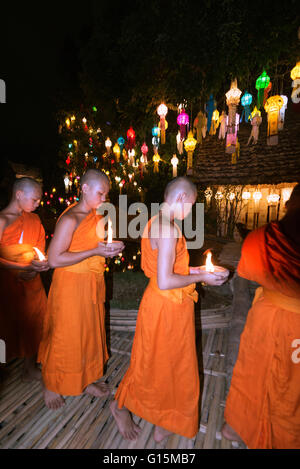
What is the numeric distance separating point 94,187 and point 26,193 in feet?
3.01

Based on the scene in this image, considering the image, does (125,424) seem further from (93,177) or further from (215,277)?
(93,177)

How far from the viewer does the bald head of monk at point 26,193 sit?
2488mm

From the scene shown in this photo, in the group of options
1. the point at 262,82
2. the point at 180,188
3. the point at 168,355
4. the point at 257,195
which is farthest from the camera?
the point at 257,195

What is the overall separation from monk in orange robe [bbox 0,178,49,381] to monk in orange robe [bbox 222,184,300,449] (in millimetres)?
2282

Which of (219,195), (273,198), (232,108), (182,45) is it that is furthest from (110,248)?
(219,195)

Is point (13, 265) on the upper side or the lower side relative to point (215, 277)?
lower

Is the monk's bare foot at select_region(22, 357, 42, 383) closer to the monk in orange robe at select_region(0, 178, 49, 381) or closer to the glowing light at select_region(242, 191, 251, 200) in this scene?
the monk in orange robe at select_region(0, 178, 49, 381)

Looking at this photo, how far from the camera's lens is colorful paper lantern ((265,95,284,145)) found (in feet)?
14.4

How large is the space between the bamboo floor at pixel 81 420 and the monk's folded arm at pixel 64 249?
1.52m

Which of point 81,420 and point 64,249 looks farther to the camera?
point 81,420

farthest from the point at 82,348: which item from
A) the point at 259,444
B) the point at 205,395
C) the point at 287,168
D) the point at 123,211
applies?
the point at 287,168

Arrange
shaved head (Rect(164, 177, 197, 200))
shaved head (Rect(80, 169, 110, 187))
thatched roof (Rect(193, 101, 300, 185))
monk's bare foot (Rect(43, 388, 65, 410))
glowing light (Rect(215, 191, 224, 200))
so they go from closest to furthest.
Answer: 1. shaved head (Rect(164, 177, 197, 200))
2. shaved head (Rect(80, 169, 110, 187))
3. monk's bare foot (Rect(43, 388, 65, 410))
4. thatched roof (Rect(193, 101, 300, 185))
5. glowing light (Rect(215, 191, 224, 200))

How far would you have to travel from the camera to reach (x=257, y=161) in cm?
967

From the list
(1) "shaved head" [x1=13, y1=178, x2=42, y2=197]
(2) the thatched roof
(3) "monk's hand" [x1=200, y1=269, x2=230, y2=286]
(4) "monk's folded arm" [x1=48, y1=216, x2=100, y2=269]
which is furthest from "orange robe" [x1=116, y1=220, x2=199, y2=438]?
(2) the thatched roof
